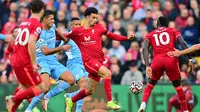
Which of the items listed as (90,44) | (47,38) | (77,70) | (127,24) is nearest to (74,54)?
(77,70)

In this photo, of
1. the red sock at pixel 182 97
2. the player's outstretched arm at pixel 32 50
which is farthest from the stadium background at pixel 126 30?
the player's outstretched arm at pixel 32 50

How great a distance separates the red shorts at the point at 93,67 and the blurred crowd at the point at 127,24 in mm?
4253

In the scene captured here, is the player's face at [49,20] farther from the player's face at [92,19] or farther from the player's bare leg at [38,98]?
the player's bare leg at [38,98]

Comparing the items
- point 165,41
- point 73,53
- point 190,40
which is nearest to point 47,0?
point 190,40

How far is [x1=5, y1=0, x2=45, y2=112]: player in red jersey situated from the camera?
16.5 meters

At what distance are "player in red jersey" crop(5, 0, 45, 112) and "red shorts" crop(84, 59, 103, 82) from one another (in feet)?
7.32

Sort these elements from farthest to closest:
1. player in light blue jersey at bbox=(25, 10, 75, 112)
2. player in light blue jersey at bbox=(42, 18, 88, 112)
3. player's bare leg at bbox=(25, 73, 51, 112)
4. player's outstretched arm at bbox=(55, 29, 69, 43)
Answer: player in light blue jersey at bbox=(42, 18, 88, 112) < player's outstretched arm at bbox=(55, 29, 69, 43) < player in light blue jersey at bbox=(25, 10, 75, 112) < player's bare leg at bbox=(25, 73, 51, 112)

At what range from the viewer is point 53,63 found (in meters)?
19.6

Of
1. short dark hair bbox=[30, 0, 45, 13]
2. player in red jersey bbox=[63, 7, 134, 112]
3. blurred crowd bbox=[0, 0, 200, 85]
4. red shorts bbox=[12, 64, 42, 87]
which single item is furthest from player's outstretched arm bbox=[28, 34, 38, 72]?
blurred crowd bbox=[0, 0, 200, 85]

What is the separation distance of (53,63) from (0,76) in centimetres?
650

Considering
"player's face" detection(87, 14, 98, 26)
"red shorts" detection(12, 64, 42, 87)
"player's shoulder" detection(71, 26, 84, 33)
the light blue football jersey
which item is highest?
"player's face" detection(87, 14, 98, 26)

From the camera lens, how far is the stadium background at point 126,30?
74.2 feet

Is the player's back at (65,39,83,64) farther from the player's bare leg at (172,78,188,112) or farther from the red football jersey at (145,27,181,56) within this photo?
the player's bare leg at (172,78,188,112)

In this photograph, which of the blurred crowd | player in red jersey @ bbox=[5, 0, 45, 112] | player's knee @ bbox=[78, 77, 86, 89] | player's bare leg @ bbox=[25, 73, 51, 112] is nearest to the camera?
player in red jersey @ bbox=[5, 0, 45, 112]
